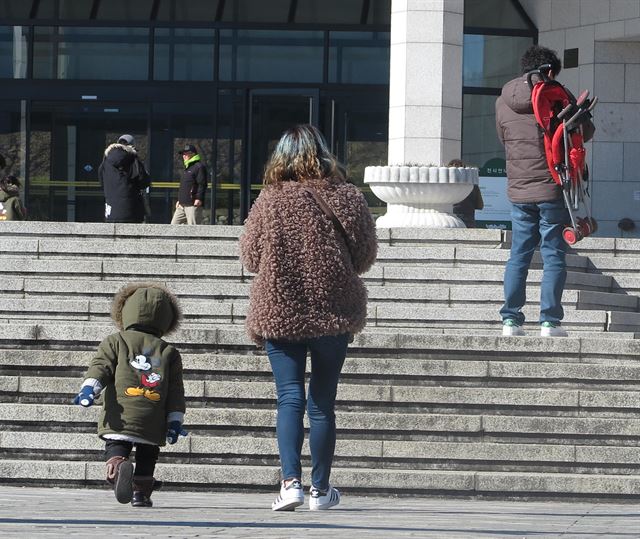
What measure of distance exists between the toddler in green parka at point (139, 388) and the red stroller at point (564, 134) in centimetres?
345

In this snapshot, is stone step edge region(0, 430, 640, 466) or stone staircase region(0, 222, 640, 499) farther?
stone step edge region(0, 430, 640, 466)

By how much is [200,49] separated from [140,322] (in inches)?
674

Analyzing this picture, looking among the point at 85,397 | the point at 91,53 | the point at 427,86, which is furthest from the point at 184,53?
the point at 85,397

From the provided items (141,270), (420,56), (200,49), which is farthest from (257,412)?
(200,49)

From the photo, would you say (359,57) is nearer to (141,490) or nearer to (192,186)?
(192,186)

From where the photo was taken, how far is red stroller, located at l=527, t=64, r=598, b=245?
9.51 meters

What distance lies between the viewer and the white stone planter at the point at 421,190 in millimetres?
14492

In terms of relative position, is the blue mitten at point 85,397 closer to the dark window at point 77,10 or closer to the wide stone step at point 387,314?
the wide stone step at point 387,314

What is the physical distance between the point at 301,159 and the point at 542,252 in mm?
3266

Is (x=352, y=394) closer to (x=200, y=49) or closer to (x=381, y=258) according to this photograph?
(x=381, y=258)

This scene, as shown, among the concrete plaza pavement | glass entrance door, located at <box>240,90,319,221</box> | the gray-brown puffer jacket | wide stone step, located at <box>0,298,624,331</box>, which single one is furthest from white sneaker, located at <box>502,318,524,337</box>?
glass entrance door, located at <box>240,90,319,221</box>

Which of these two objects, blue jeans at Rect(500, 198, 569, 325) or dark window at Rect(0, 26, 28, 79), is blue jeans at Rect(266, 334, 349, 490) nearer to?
blue jeans at Rect(500, 198, 569, 325)

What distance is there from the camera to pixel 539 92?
963 centimetres

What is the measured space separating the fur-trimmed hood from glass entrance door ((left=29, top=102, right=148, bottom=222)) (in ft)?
52.8
